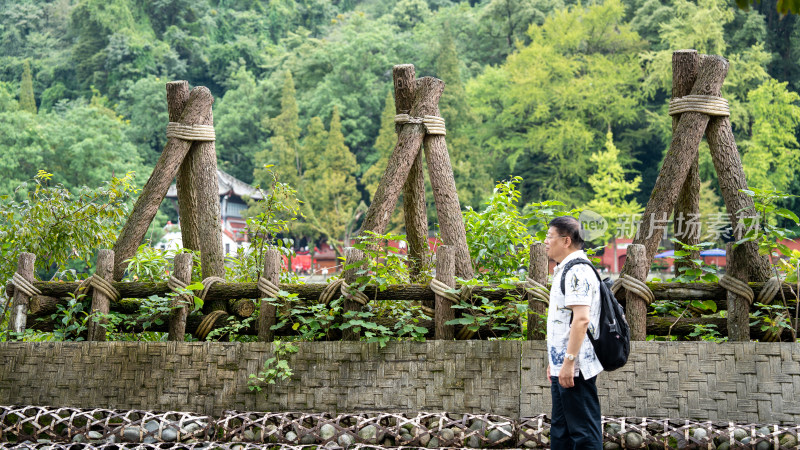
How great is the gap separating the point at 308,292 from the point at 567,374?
210cm

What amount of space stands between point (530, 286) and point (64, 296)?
3041 mm

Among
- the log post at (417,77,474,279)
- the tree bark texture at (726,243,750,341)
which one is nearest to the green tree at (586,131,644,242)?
the log post at (417,77,474,279)

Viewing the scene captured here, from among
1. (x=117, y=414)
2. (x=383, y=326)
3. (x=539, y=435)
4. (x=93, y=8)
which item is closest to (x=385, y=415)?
(x=383, y=326)

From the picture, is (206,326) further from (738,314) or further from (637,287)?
(738,314)

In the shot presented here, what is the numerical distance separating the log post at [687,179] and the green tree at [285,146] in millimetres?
26747

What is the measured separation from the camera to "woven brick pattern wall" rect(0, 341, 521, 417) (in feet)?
15.2

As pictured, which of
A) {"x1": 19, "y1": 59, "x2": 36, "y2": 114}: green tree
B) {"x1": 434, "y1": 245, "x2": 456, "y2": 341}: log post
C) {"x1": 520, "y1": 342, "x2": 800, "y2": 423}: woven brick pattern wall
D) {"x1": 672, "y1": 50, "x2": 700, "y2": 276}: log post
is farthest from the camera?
{"x1": 19, "y1": 59, "x2": 36, "y2": 114}: green tree

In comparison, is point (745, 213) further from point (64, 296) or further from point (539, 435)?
point (64, 296)

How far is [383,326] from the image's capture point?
4.86m

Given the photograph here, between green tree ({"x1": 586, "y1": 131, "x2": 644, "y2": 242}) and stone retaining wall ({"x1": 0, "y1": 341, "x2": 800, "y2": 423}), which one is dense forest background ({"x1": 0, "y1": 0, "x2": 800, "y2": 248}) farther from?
stone retaining wall ({"x1": 0, "y1": 341, "x2": 800, "y2": 423})

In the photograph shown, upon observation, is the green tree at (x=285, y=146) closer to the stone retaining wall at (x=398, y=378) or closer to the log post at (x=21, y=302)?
the log post at (x=21, y=302)

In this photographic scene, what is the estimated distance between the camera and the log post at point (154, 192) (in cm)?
564

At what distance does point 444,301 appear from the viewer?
480cm

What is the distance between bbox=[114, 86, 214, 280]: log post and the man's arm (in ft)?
10.8
